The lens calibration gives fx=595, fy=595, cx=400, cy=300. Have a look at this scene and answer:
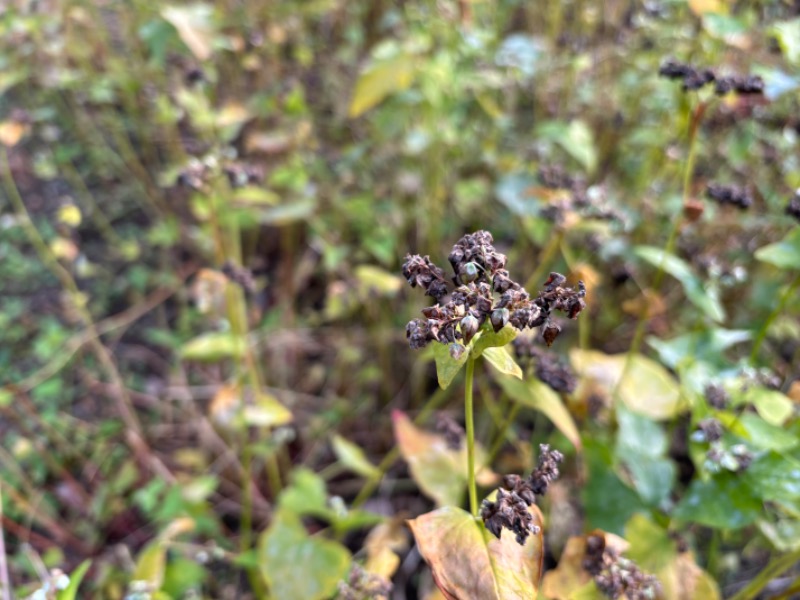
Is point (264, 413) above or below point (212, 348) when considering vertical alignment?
below

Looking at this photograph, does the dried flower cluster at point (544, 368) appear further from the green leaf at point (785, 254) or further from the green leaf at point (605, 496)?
the green leaf at point (785, 254)

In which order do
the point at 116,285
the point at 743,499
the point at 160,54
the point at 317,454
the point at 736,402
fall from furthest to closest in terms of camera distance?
the point at 116,285 < the point at 317,454 < the point at 160,54 < the point at 736,402 < the point at 743,499

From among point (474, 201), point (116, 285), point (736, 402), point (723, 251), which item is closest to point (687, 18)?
point (723, 251)

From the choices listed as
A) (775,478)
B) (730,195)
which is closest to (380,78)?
(730,195)

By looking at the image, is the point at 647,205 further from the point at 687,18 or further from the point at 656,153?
the point at 687,18

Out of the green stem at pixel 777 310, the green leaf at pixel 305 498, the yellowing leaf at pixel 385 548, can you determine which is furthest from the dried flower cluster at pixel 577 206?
the green leaf at pixel 305 498

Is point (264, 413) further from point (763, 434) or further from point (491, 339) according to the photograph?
→ point (763, 434)
